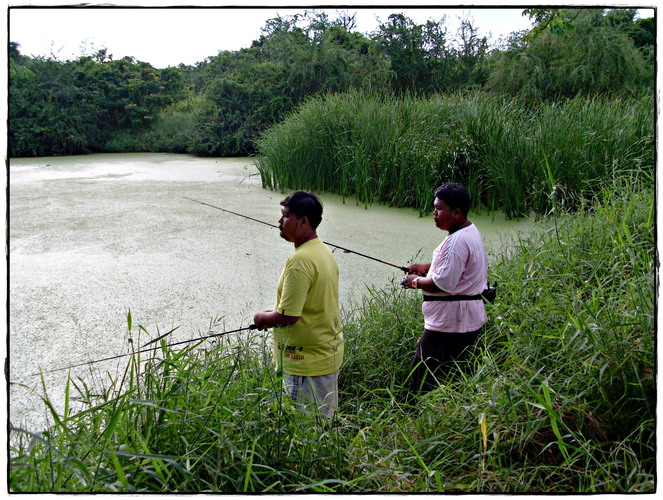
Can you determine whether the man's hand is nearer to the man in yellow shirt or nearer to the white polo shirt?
the white polo shirt

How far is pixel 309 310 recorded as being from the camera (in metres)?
1.74

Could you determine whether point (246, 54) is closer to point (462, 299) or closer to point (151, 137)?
point (151, 137)

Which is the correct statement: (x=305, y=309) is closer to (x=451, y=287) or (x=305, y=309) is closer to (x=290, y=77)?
(x=451, y=287)

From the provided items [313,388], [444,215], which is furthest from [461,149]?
[313,388]

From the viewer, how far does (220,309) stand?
3.16 metres

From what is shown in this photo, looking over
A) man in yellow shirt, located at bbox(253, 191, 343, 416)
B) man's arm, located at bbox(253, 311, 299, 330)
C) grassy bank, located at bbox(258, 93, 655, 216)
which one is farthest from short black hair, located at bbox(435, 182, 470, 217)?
grassy bank, located at bbox(258, 93, 655, 216)

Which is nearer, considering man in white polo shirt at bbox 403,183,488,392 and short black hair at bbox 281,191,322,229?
short black hair at bbox 281,191,322,229

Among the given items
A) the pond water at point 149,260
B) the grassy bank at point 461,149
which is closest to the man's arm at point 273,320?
the pond water at point 149,260

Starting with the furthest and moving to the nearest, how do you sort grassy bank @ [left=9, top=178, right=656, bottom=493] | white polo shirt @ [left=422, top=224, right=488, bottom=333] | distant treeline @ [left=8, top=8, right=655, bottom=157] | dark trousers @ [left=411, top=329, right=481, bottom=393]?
distant treeline @ [left=8, top=8, right=655, bottom=157] < dark trousers @ [left=411, top=329, right=481, bottom=393] < white polo shirt @ [left=422, top=224, right=488, bottom=333] < grassy bank @ [left=9, top=178, right=656, bottom=493]

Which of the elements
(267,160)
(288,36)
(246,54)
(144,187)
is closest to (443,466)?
(267,160)

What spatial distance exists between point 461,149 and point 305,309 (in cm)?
367

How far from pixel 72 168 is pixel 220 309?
710cm

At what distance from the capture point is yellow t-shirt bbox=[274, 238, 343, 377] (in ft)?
5.52

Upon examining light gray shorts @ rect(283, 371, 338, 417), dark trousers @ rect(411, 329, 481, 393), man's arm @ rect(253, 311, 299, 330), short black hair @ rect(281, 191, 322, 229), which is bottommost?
light gray shorts @ rect(283, 371, 338, 417)
